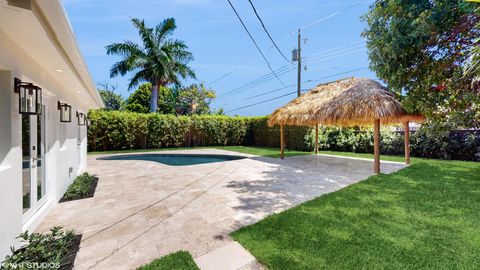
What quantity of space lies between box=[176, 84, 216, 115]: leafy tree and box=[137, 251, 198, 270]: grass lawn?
27.7 m

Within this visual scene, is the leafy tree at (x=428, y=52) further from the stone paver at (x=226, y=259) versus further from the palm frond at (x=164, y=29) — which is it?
the palm frond at (x=164, y=29)

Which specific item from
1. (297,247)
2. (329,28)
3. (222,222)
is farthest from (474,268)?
(329,28)

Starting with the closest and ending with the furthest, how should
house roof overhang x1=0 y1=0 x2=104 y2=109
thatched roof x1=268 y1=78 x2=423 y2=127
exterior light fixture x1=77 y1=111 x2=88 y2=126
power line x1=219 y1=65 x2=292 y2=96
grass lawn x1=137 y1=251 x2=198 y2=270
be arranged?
house roof overhang x1=0 y1=0 x2=104 y2=109
grass lawn x1=137 y1=251 x2=198 y2=270
thatched roof x1=268 y1=78 x2=423 y2=127
exterior light fixture x1=77 y1=111 x2=88 y2=126
power line x1=219 y1=65 x2=292 y2=96

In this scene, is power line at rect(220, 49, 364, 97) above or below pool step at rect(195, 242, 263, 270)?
above

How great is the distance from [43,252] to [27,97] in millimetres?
2229

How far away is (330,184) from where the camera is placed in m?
6.92

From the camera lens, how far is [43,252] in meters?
2.95

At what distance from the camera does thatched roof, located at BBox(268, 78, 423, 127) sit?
811 centimetres

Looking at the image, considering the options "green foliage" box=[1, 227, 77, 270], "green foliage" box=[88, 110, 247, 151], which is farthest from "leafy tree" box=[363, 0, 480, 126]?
"green foliage" box=[88, 110, 247, 151]

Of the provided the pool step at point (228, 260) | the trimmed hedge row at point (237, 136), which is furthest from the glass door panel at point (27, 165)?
the trimmed hedge row at point (237, 136)

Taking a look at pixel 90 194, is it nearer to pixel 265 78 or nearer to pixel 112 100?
pixel 265 78

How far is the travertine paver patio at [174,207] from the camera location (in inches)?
133

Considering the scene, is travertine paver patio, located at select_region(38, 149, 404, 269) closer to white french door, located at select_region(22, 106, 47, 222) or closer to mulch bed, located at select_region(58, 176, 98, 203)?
mulch bed, located at select_region(58, 176, 98, 203)

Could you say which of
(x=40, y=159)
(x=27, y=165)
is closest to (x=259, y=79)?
(x=40, y=159)
